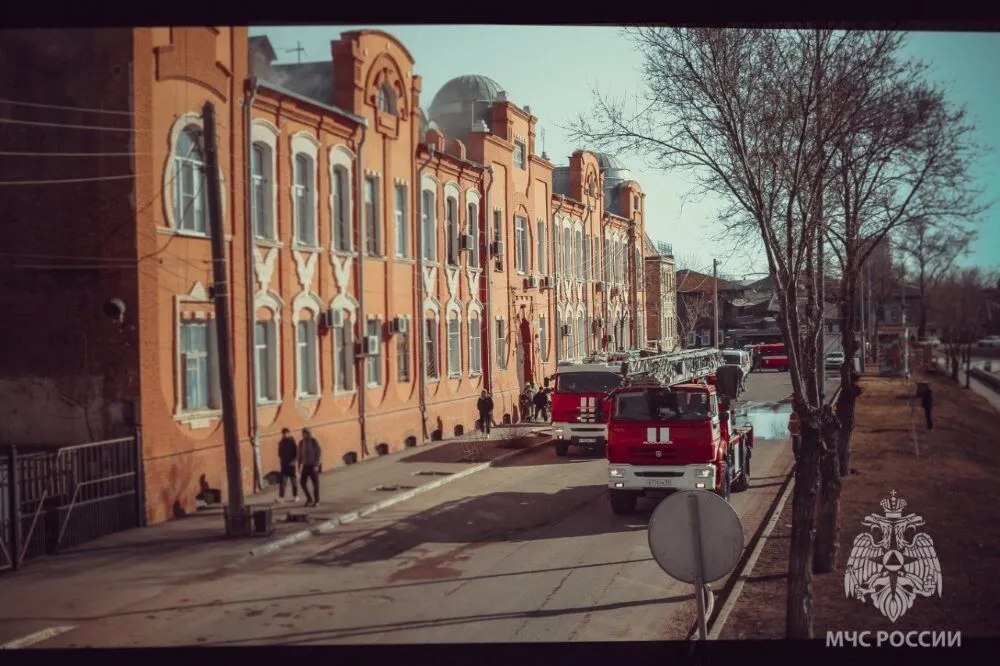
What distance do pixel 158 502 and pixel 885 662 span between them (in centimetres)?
861

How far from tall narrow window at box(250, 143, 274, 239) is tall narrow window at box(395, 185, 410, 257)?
233cm

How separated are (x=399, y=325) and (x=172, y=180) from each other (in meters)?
4.07

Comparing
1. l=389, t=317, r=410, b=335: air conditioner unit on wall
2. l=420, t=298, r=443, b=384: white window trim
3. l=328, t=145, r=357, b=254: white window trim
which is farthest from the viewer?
l=420, t=298, r=443, b=384: white window trim

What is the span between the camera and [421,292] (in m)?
13.4

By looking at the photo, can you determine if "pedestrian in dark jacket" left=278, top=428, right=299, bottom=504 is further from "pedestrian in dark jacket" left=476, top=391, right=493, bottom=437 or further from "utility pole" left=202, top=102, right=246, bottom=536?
"pedestrian in dark jacket" left=476, top=391, right=493, bottom=437

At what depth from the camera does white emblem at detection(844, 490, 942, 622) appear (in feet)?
27.1

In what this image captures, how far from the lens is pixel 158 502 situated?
11.5m

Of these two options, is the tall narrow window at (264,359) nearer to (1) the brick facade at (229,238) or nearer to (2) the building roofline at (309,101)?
(1) the brick facade at (229,238)

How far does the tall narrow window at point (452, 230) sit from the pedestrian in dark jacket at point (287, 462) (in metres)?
4.25

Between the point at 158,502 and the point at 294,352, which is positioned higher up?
the point at 294,352

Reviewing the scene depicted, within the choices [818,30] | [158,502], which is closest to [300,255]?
[158,502]

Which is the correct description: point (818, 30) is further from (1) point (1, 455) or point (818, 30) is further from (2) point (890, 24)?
(1) point (1, 455)

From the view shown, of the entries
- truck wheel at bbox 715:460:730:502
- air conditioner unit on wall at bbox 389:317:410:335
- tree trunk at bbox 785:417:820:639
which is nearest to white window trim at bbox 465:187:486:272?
air conditioner unit on wall at bbox 389:317:410:335

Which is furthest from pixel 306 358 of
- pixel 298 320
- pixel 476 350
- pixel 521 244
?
pixel 521 244
